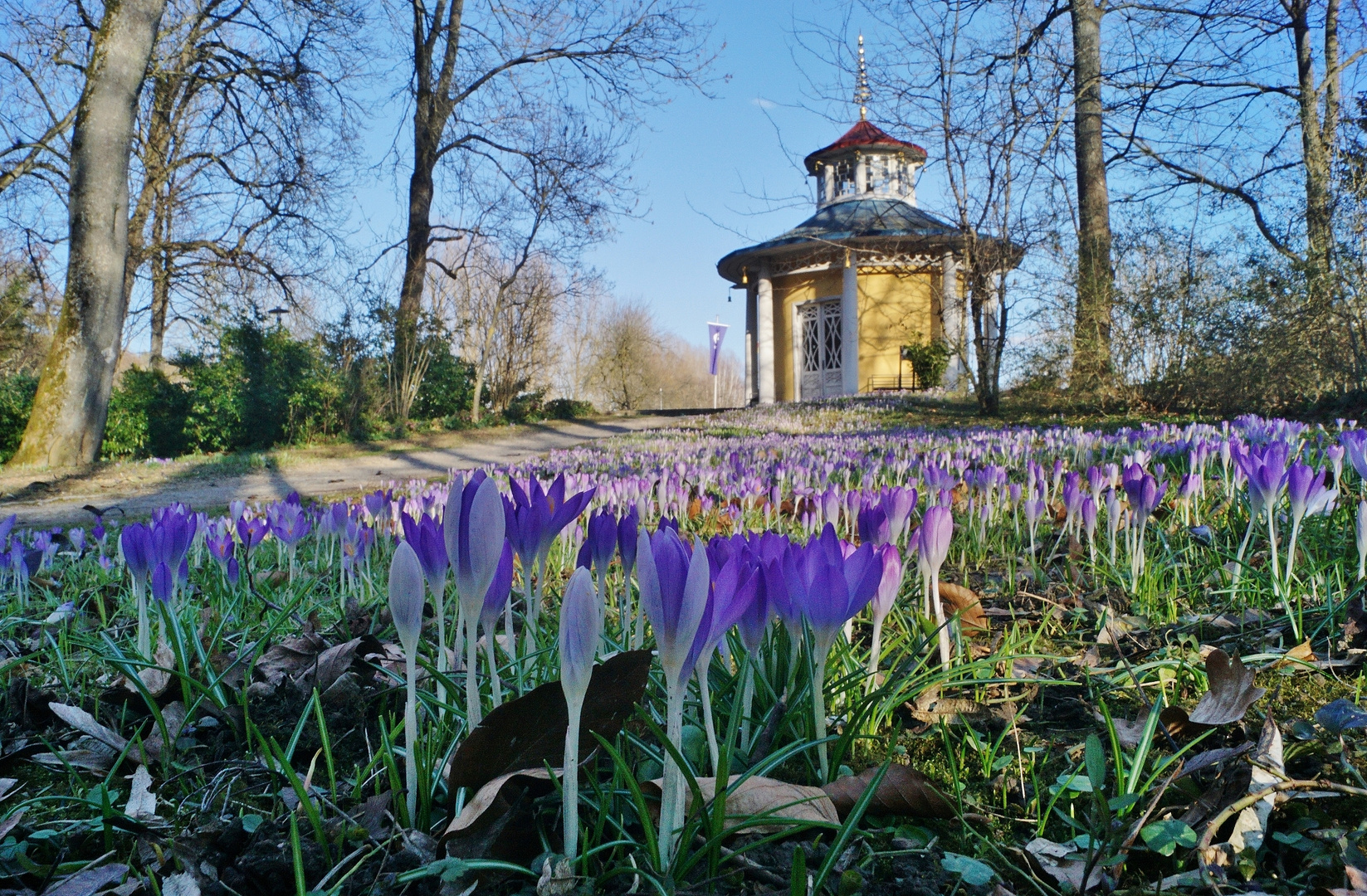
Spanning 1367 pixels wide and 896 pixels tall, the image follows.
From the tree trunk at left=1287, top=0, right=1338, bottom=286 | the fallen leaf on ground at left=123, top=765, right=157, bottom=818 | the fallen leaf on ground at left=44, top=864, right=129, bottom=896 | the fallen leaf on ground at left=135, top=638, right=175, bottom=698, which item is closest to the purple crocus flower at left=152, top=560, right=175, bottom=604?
the fallen leaf on ground at left=135, top=638, right=175, bottom=698

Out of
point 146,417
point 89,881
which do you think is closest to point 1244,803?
point 89,881

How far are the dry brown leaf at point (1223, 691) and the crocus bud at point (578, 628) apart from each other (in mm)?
971

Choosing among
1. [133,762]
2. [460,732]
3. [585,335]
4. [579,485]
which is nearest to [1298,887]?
[460,732]

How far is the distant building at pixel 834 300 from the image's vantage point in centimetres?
2462

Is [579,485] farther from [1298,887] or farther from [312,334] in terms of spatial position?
[312,334]

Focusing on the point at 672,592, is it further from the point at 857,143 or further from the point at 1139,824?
the point at 857,143

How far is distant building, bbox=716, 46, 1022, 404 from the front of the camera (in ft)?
80.8

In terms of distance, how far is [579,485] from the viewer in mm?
3256

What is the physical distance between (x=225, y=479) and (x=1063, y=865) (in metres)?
10.8

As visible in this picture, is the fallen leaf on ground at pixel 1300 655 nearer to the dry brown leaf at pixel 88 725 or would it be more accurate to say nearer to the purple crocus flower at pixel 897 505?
the purple crocus flower at pixel 897 505

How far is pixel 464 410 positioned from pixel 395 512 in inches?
738

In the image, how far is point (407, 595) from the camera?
995mm

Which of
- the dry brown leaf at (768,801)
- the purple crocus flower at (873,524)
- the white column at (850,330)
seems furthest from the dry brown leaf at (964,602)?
the white column at (850,330)

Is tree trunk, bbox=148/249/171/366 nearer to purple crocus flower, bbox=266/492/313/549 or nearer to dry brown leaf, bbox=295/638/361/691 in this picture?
purple crocus flower, bbox=266/492/313/549
